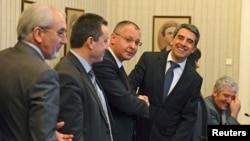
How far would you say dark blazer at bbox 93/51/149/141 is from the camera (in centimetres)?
294

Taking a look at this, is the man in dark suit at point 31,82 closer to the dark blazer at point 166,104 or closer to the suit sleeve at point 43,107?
the suit sleeve at point 43,107

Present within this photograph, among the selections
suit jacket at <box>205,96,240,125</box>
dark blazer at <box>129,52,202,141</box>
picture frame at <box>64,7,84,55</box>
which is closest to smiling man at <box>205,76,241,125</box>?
suit jacket at <box>205,96,240,125</box>

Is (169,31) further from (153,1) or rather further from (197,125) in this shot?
(197,125)

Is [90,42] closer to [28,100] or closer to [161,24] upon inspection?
[28,100]

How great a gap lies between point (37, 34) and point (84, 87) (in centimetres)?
45

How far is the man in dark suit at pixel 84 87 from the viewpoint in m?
2.31

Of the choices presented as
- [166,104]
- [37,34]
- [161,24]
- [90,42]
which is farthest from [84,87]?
[161,24]

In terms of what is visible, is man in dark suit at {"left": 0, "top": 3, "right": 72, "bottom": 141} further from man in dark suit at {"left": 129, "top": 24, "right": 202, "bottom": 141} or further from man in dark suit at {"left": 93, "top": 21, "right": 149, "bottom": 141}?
man in dark suit at {"left": 129, "top": 24, "right": 202, "bottom": 141}

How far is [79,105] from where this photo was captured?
2.32m

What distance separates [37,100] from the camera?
1915 mm

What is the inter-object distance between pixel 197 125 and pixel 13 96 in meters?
2.08

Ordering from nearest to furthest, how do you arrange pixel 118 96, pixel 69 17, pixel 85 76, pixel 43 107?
pixel 43 107 → pixel 85 76 → pixel 118 96 → pixel 69 17

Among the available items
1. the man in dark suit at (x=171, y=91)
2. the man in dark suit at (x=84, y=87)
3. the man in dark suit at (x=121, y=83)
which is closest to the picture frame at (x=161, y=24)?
the man in dark suit at (x=171, y=91)

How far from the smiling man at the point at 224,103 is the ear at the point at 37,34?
2.35m
